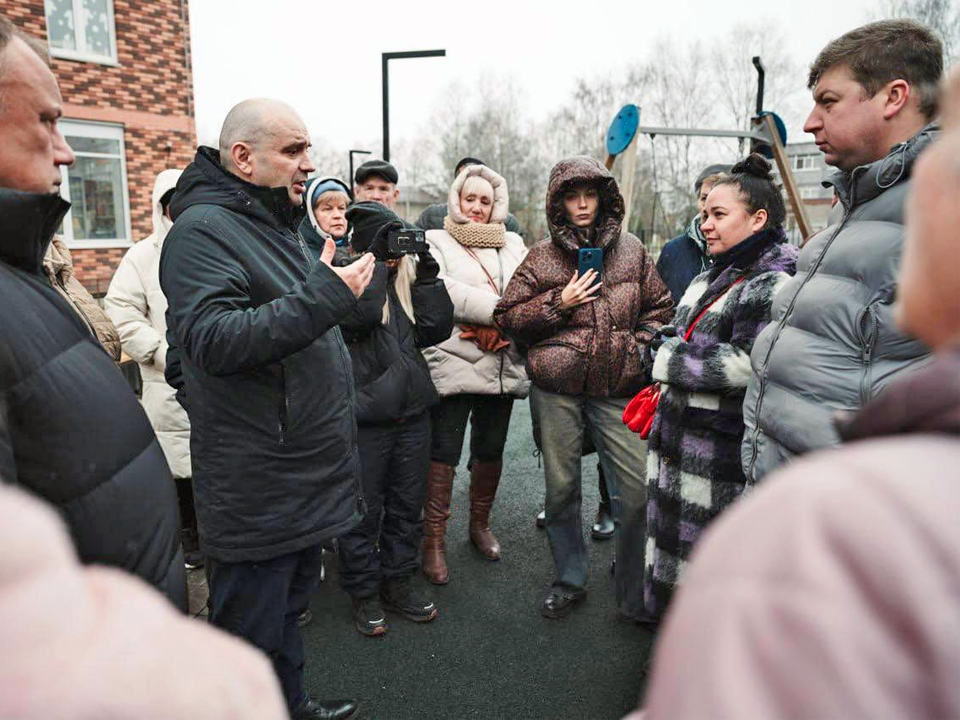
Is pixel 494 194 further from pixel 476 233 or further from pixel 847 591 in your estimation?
pixel 847 591

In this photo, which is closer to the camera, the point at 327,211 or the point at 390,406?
the point at 390,406

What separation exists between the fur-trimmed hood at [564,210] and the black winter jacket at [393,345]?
65 cm

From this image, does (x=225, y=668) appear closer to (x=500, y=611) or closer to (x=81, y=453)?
(x=81, y=453)

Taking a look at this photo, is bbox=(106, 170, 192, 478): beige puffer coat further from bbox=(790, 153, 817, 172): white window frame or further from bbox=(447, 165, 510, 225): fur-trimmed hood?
bbox=(790, 153, 817, 172): white window frame

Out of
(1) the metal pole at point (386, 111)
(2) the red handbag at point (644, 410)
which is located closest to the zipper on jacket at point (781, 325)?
(2) the red handbag at point (644, 410)

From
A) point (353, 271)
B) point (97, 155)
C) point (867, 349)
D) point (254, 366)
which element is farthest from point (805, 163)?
point (254, 366)

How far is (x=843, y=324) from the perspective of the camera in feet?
6.03

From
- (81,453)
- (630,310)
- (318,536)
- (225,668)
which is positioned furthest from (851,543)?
(630,310)

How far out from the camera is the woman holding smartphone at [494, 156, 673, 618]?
318cm

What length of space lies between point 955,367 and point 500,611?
301 centimetres

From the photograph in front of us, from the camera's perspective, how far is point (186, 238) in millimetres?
2027

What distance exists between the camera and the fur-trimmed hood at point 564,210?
3.29 metres

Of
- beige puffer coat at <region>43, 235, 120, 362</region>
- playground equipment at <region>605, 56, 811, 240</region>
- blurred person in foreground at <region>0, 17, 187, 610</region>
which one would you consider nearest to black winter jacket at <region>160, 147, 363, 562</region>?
blurred person in foreground at <region>0, 17, 187, 610</region>

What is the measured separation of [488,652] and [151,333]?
2.41 metres
